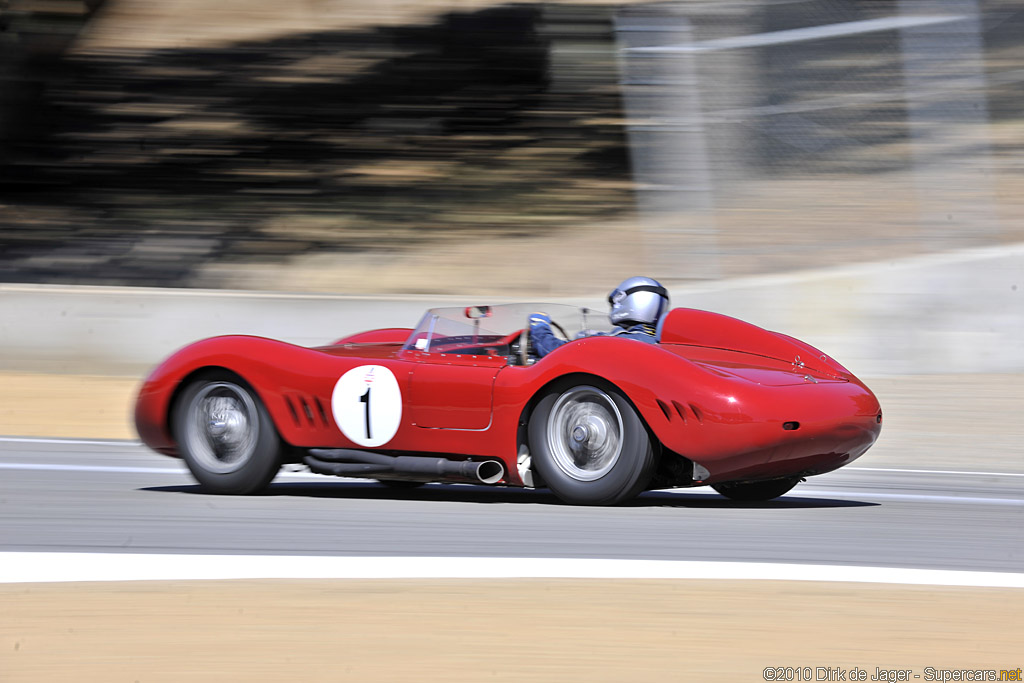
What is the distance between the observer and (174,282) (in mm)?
18469

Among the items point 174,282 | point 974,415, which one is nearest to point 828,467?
point 974,415

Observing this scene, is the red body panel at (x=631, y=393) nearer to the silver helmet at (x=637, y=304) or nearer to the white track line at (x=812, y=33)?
the silver helmet at (x=637, y=304)

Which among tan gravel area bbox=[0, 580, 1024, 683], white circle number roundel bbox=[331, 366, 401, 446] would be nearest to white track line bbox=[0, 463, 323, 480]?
white circle number roundel bbox=[331, 366, 401, 446]

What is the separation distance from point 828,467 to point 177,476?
3.71 meters

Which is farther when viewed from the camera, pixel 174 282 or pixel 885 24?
pixel 174 282

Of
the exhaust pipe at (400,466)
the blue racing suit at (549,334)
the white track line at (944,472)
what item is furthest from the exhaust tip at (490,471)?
the white track line at (944,472)

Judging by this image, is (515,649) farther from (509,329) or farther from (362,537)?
(509,329)

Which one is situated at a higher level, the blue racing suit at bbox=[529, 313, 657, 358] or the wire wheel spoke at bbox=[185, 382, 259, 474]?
the blue racing suit at bbox=[529, 313, 657, 358]

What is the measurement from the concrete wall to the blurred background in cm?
89

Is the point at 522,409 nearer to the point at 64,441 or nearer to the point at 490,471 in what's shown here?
the point at 490,471

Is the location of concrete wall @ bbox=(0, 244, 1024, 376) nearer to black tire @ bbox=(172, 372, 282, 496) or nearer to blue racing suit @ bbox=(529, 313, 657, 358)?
blue racing suit @ bbox=(529, 313, 657, 358)

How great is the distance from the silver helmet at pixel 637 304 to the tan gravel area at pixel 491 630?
224 centimetres

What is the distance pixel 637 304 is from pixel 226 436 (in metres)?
2.14

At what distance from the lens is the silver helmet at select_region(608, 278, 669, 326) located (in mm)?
6668
